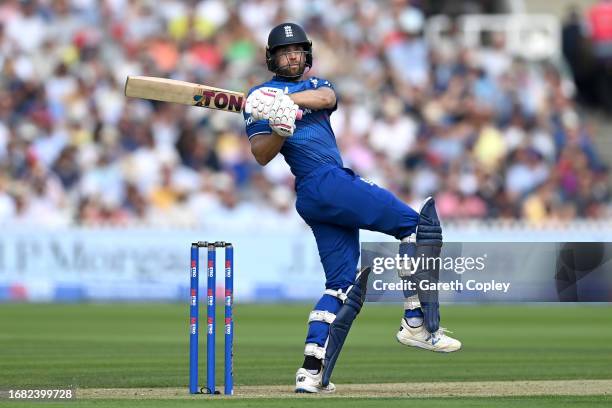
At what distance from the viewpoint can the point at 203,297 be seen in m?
19.0

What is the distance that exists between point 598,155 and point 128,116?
773 cm

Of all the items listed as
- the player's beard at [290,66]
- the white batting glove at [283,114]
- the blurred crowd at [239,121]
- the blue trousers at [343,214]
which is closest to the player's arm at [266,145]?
the white batting glove at [283,114]

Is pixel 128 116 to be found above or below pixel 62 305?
above

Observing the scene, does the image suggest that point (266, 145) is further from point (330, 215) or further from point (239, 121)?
point (239, 121)

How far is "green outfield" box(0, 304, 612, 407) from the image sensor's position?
29.8 ft

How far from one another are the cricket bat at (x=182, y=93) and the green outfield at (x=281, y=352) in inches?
67.2

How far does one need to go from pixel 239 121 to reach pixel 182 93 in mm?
12271

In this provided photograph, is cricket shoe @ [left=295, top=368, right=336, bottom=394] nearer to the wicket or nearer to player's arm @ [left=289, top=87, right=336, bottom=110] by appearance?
the wicket

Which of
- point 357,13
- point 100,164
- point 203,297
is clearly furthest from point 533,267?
point 357,13

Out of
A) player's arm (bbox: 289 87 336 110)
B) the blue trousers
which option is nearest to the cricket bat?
player's arm (bbox: 289 87 336 110)

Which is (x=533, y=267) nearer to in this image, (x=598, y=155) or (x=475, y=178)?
(x=475, y=178)

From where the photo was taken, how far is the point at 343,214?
846 centimetres

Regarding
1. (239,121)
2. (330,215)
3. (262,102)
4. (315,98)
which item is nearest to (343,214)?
(330,215)

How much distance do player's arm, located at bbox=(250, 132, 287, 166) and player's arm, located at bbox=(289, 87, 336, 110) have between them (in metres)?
0.23
